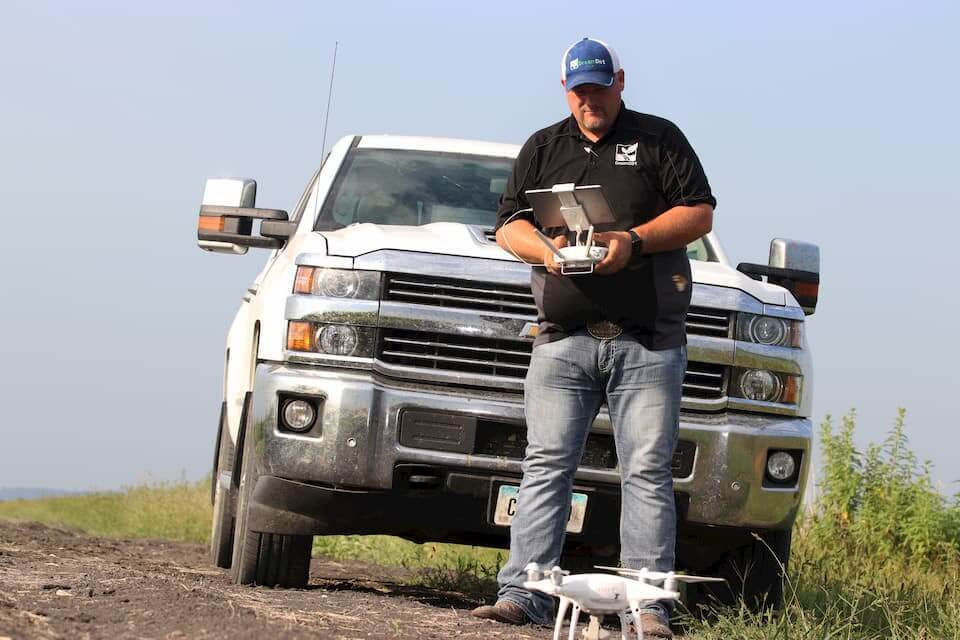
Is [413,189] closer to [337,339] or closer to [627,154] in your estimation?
[337,339]

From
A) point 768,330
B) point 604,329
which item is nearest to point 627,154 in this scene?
point 604,329

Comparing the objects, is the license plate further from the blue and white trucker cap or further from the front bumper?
the blue and white trucker cap

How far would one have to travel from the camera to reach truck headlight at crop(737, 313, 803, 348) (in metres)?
6.20

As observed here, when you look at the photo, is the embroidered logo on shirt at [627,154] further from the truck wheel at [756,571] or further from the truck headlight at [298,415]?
the truck wheel at [756,571]

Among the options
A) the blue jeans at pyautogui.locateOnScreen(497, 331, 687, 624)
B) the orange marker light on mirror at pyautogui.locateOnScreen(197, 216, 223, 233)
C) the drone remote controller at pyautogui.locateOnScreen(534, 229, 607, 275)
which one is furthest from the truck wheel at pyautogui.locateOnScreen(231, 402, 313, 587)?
the drone remote controller at pyautogui.locateOnScreen(534, 229, 607, 275)

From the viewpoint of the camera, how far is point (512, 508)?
234 inches

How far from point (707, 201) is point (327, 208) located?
223 cm

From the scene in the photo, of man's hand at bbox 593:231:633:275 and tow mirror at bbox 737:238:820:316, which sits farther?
tow mirror at bbox 737:238:820:316

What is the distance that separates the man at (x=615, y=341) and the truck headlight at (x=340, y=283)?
0.83 m

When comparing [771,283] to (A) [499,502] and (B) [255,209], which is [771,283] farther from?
(B) [255,209]

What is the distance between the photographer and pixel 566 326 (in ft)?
17.2

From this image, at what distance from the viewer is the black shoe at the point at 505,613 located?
5125 mm

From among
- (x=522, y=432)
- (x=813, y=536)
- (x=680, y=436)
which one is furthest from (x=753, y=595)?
(x=813, y=536)

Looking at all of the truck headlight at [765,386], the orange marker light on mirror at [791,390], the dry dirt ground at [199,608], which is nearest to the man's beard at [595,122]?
the truck headlight at [765,386]
